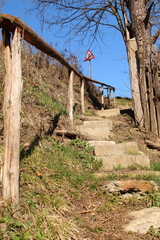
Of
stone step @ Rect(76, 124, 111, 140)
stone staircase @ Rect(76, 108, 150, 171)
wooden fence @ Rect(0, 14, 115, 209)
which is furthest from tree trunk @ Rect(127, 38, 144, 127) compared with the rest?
wooden fence @ Rect(0, 14, 115, 209)

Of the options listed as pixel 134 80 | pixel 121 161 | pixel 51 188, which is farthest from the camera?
pixel 134 80

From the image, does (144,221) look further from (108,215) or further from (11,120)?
(11,120)

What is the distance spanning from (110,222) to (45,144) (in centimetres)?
206

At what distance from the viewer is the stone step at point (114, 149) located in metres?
5.30

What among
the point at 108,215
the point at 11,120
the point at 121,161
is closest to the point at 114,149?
the point at 121,161

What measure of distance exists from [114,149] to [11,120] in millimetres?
3209

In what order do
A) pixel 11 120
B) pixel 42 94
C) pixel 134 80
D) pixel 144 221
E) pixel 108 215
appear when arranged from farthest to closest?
pixel 134 80 → pixel 42 94 → pixel 108 215 → pixel 144 221 → pixel 11 120

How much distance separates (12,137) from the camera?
105 inches

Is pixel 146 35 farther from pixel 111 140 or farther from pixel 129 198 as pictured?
pixel 129 198

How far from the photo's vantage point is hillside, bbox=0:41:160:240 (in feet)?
7.92

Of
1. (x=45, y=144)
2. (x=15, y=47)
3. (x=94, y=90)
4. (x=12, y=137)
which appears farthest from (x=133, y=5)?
(x=12, y=137)

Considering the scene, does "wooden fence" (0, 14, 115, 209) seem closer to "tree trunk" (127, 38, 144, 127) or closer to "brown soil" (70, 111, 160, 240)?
"brown soil" (70, 111, 160, 240)

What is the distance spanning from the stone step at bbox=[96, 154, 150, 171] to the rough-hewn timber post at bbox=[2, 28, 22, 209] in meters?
2.40

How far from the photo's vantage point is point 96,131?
21.5 feet
